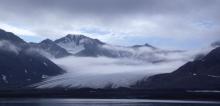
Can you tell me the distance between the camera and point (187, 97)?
167500 millimetres

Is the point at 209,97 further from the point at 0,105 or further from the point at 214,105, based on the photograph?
the point at 0,105

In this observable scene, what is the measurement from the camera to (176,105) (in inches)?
4828

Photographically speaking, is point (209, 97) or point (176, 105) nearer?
point (176, 105)

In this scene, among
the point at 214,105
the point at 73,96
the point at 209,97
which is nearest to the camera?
the point at 214,105

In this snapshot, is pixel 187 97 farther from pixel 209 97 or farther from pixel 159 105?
pixel 159 105

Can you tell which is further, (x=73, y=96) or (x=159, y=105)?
(x=73, y=96)

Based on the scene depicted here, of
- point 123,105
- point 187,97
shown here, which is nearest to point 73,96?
point 187,97

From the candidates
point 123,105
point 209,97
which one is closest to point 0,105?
point 123,105

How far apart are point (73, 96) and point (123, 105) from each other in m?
66.9

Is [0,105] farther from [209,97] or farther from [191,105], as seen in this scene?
[209,97]

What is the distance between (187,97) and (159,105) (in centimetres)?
4393

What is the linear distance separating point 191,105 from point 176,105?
11.7 feet

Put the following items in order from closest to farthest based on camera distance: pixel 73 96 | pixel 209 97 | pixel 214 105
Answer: pixel 214 105, pixel 209 97, pixel 73 96

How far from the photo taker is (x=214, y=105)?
4710 inches
